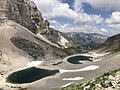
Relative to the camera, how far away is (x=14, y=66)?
15412cm

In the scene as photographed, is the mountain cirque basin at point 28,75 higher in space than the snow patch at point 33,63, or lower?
lower

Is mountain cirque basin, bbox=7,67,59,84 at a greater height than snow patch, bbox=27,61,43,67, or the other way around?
snow patch, bbox=27,61,43,67

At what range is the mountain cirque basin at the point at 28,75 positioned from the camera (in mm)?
119750

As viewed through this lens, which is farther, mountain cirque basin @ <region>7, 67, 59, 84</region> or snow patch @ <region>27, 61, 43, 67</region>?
snow patch @ <region>27, 61, 43, 67</region>

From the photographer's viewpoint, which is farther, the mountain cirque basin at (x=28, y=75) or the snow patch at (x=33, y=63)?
the snow patch at (x=33, y=63)

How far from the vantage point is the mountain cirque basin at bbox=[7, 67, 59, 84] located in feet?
393

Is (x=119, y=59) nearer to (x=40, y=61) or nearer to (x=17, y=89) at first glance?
(x=40, y=61)

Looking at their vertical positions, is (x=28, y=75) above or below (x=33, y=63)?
below

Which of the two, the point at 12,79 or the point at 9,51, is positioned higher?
the point at 9,51

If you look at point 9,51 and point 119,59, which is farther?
point 9,51

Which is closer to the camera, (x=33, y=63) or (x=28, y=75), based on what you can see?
(x=28, y=75)

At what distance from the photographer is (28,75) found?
13325cm

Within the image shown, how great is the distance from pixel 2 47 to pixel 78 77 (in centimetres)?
7832

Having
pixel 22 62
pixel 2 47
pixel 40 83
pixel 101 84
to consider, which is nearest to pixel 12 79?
pixel 40 83
